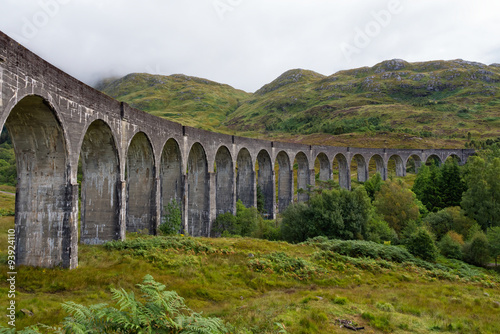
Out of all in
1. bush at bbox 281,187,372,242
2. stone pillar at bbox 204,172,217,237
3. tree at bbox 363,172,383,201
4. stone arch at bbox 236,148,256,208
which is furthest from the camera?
tree at bbox 363,172,383,201

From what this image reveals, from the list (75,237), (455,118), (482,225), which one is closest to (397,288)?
(75,237)

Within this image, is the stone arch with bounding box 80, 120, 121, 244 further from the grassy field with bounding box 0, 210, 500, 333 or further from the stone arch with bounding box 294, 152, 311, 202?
the stone arch with bounding box 294, 152, 311, 202

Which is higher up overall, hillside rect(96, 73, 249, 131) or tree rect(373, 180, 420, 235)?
hillside rect(96, 73, 249, 131)

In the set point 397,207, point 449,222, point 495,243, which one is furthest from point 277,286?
point 449,222

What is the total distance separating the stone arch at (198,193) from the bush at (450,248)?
19277 mm

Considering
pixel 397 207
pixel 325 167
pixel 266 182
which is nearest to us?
pixel 397 207

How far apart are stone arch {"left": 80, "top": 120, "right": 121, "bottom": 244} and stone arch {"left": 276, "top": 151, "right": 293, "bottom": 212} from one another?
26138 millimetres

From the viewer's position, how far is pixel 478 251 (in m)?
21.3

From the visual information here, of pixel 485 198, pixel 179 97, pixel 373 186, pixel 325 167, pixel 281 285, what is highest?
pixel 179 97

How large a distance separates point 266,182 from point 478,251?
22.5 m

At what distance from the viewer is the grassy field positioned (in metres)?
8.77

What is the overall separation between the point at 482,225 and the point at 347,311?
26.1 metres

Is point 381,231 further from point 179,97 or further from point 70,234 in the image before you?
point 179,97

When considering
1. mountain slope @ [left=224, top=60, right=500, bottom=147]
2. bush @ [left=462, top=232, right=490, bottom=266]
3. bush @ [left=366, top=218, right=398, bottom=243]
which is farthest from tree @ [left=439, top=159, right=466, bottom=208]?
mountain slope @ [left=224, top=60, right=500, bottom=147]
